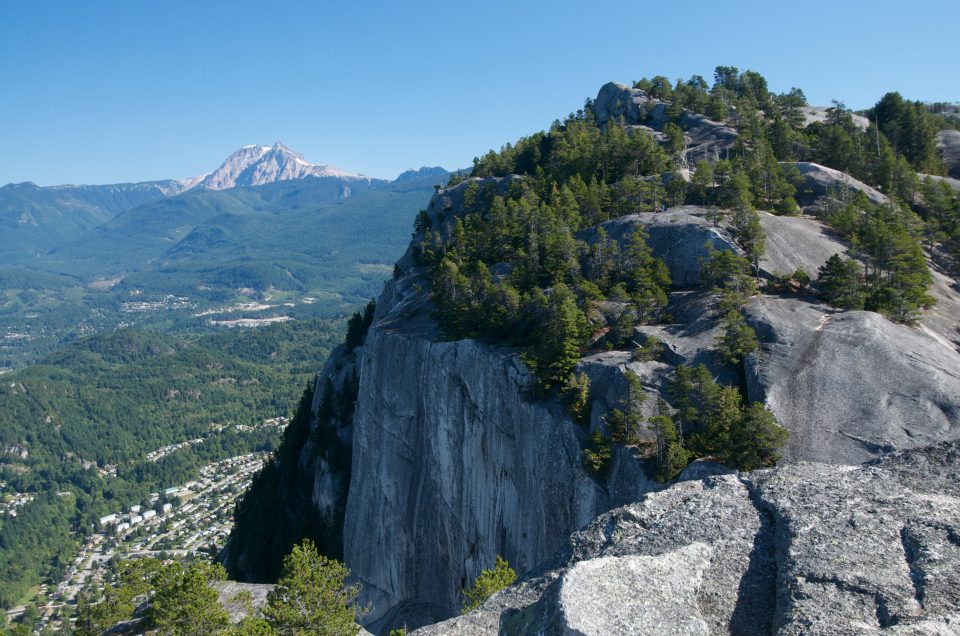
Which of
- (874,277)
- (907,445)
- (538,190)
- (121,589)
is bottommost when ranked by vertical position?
(121,589)

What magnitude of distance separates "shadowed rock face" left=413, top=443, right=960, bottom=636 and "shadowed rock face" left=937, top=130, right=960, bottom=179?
54.5m

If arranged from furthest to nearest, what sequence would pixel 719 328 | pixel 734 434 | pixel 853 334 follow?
pixel 719 328, pixel 853 334, pixel 734 434

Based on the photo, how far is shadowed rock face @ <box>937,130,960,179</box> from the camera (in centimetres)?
5761

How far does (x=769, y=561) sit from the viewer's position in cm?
1426

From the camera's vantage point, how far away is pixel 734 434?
25.0 meters

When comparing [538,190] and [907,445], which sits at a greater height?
[538,190]

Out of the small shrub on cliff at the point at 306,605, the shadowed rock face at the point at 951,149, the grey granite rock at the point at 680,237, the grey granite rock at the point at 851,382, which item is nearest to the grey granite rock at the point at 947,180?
the shadowed rock face at the point at 951,149

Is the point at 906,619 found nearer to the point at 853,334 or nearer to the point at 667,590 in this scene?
the point at 667,590

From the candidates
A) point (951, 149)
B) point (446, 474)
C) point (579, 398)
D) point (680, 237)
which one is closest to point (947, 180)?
point (951, 149)

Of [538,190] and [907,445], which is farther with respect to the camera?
[538,190]

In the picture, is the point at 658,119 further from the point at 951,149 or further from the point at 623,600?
the point at 623,600

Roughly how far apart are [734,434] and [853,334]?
1031cm

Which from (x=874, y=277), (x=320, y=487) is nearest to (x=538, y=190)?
(x=874, y=277)

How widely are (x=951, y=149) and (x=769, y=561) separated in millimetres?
64501
